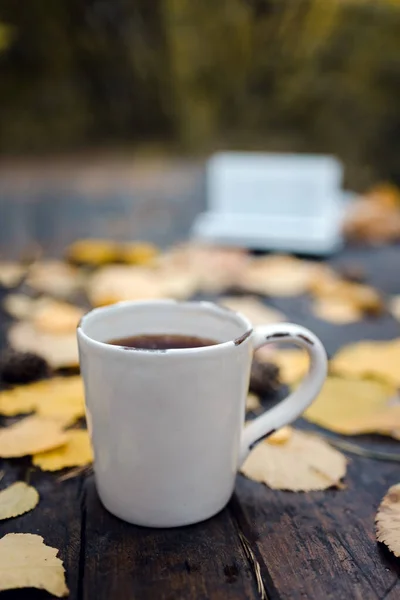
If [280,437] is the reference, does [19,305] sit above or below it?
below

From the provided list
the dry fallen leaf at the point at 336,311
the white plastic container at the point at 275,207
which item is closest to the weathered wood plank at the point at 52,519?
the dry fallen leaf at the point at 336,311

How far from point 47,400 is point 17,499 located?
147 mm

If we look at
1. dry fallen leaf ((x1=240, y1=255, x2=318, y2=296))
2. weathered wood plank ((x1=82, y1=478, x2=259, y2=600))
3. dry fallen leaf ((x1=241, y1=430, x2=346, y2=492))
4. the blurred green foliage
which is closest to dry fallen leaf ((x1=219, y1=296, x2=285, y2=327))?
dry fallen leaf ((x1=240, y1=255, x2=318, y2=296))

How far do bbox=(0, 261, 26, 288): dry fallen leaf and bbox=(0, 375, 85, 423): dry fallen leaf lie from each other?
0.41 metres

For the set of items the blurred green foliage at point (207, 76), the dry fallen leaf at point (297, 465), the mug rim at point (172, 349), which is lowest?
the blurred green foliage at point (207, 76)

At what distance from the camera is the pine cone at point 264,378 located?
1.97 feet

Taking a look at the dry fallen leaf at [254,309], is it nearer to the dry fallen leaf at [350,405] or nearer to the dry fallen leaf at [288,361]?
the dry fallen leaf at [288,361]

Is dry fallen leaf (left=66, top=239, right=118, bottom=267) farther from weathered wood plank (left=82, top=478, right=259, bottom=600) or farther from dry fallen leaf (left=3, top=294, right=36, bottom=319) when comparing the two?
weathered wood plank (left=82, top=478, right=259, bottom=600)

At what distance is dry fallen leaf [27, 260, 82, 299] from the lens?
0.95m

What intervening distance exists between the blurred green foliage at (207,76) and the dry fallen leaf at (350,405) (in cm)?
226

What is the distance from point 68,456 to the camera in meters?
0.49

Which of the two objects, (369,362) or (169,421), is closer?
(169,421)

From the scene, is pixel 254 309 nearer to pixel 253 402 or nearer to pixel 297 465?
pixel 253 402

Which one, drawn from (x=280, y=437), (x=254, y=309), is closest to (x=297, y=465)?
(x=280, y=437)
